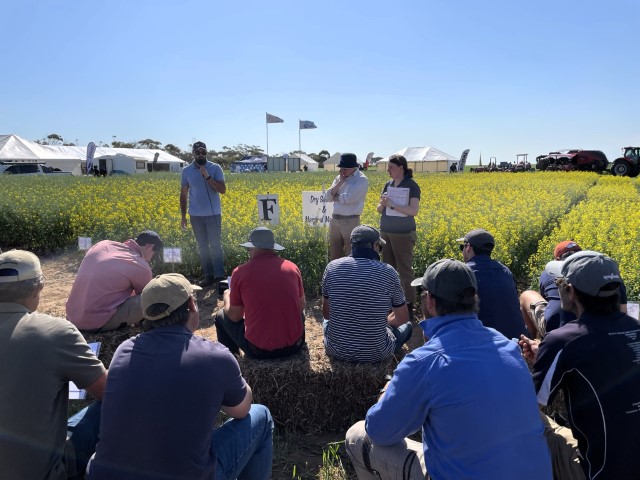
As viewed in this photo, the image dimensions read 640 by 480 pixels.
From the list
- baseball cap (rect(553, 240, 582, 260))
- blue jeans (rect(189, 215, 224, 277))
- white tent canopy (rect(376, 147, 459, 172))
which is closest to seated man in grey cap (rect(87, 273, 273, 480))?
baseball cap (rect(553, 240, 582, 260))

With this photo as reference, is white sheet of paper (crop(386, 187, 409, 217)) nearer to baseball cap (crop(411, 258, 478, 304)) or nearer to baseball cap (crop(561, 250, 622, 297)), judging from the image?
baseball cap (crop(561, 250, 622, 297))

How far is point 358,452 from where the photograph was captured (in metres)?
2.55

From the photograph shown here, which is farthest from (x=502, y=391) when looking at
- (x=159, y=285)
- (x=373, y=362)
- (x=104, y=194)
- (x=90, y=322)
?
(x=104, y=194)

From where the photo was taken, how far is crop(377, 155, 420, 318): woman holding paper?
18.5 ft

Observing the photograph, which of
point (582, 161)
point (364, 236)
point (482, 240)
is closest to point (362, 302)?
point (364, 236)

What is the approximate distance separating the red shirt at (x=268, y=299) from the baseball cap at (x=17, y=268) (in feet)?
4.85

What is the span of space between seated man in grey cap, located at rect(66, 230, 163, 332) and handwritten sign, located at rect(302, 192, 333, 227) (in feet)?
10.0

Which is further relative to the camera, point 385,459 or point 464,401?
point 385,459

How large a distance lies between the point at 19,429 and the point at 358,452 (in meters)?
1.64

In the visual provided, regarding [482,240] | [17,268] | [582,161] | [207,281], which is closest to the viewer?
[17,268]

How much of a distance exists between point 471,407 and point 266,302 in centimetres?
202

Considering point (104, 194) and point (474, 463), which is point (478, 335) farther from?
point (104, 194)

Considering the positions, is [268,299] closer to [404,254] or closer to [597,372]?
[597,372]

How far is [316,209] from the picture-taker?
6895 millimetres
